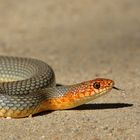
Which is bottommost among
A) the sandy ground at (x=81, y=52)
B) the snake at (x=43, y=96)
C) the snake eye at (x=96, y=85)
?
the sandy ground at (x=81, y=52)

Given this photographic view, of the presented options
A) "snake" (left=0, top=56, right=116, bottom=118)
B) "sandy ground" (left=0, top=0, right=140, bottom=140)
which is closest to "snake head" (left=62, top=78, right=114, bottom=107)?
"snake" (left=0, top=56, right=116, bottom=118)

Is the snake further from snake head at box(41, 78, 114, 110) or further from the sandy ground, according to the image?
the sandy ground

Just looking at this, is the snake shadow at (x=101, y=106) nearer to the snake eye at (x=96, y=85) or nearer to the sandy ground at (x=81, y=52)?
the sandy ground at (x=81, y=52)

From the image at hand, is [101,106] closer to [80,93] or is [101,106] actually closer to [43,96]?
[80,93]

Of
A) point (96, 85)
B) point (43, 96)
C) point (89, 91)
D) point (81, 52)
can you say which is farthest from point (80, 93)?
point (81, 52)

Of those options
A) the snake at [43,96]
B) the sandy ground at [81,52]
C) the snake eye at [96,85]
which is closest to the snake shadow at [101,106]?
the sandy ground at [81,52]

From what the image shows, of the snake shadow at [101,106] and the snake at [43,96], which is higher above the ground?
Result: the snake at [43,96]

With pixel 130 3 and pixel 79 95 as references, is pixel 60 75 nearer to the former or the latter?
pixel 79 95

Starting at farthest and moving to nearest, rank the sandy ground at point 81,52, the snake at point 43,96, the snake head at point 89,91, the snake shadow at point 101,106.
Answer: the snake shadow at point 101,106
the snake head at point 89,91
the snake at point 43,96
the sandy ground at point 81,52

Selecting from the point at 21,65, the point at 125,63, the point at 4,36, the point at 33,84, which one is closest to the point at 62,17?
the point at 4,36
